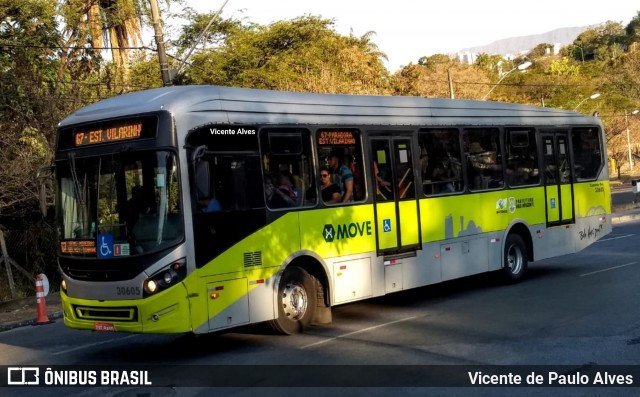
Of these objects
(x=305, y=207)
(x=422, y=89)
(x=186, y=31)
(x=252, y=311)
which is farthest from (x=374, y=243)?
(x=422, y=89)

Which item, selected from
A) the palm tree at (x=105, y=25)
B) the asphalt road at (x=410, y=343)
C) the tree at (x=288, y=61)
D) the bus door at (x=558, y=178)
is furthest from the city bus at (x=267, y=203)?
the tree at (x=288, y=61)

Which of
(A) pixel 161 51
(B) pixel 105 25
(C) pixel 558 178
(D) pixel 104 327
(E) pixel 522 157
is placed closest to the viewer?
(D) pixel 104 327

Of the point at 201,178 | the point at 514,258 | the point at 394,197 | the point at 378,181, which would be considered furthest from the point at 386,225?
the point at 514,258

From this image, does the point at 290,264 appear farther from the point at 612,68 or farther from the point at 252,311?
the point at 612,68

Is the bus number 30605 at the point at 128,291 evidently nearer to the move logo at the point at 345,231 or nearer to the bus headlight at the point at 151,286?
the bus headlight at the point at 151,286

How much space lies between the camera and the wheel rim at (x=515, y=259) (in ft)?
48.1

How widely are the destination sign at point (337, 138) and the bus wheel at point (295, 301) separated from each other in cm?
195

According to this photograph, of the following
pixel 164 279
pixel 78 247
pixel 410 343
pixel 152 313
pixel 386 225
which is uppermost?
pixel 78 247

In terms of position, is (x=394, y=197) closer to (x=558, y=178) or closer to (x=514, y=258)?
(x=514, y=258)

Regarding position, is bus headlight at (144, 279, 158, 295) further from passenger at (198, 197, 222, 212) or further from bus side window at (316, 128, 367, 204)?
bus side window at (316, 128, 367, 204)

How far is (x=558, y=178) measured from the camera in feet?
51.6

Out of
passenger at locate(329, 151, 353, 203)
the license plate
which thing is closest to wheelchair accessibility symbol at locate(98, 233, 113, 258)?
the license plate

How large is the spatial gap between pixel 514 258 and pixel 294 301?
6030mm

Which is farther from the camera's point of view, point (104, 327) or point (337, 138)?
point (337, 138)
